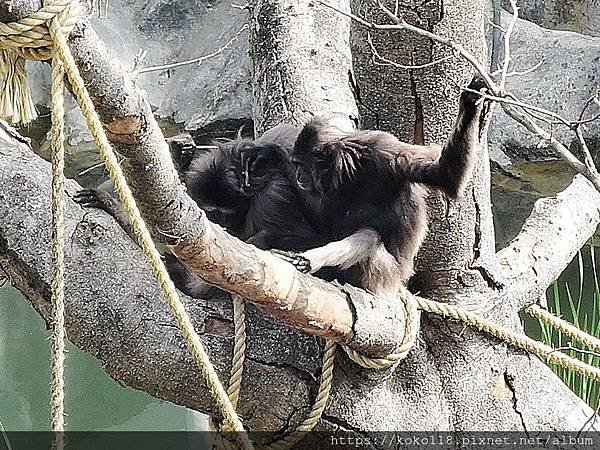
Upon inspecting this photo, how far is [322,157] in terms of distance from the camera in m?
1.78

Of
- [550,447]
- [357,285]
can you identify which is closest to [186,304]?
[357,285]

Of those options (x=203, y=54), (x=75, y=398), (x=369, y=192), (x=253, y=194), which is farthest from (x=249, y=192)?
(x=75, y=398)

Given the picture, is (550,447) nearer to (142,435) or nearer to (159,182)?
(159,182)

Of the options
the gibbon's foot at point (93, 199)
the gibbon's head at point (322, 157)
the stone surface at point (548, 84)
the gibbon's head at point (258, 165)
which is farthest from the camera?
the stone surface at point (548, 84)

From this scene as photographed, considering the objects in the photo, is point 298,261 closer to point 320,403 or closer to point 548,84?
point 320,403

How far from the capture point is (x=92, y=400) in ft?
16.6

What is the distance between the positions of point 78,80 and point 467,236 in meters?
1.17

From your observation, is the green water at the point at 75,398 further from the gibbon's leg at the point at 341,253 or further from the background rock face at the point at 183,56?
the gibbon's leg at the point at 341,253

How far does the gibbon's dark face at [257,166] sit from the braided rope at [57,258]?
99 centimetres

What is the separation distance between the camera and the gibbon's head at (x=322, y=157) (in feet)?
5.75

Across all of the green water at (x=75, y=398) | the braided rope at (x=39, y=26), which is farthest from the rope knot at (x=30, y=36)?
the green water at (x=75, y=398)

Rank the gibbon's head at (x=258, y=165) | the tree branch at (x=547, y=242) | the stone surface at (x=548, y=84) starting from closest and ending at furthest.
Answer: the gibbon's head at (x=258, y=165)
the tree branch at (x=547, y=242)
the stone surface at (x=548, y=84)

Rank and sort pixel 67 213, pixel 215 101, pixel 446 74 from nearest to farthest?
pixel 67 213, pixel 446 74, pixel 215 101

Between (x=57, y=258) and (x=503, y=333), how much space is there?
122cm
